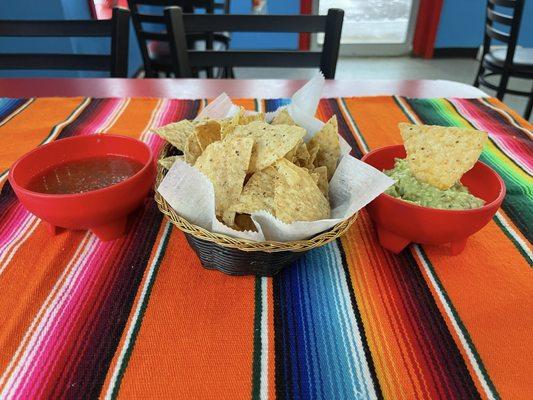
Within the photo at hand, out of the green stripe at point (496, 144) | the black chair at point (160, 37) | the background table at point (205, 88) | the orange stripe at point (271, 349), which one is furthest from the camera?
the black chair at point (160, 37)

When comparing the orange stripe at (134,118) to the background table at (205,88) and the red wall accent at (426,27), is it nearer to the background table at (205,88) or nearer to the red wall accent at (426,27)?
the background table at (205,88)

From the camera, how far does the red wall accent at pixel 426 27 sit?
4775 millimetres

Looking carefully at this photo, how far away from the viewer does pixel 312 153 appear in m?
0.77

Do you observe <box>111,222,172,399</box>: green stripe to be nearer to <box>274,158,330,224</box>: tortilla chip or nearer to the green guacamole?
<box>274,158,330,224</box>: tortilla chip

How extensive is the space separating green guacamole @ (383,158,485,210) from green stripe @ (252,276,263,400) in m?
0.28

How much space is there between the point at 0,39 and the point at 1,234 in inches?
90.0

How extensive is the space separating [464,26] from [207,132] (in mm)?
5082

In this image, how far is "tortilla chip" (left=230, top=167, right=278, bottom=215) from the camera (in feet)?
2.11

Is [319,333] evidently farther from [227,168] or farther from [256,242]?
[227,168]

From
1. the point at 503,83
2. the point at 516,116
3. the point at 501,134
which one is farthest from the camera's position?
the point at 503,83

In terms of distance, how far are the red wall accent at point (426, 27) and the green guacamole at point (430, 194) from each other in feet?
15.6

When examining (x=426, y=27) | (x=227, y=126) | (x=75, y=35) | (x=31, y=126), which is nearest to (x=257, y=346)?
(x=227, y=126)

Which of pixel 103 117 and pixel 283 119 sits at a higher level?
pixel 283 119

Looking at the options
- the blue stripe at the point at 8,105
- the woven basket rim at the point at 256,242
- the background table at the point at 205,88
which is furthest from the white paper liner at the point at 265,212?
the blue stripe at the point at 8,105
